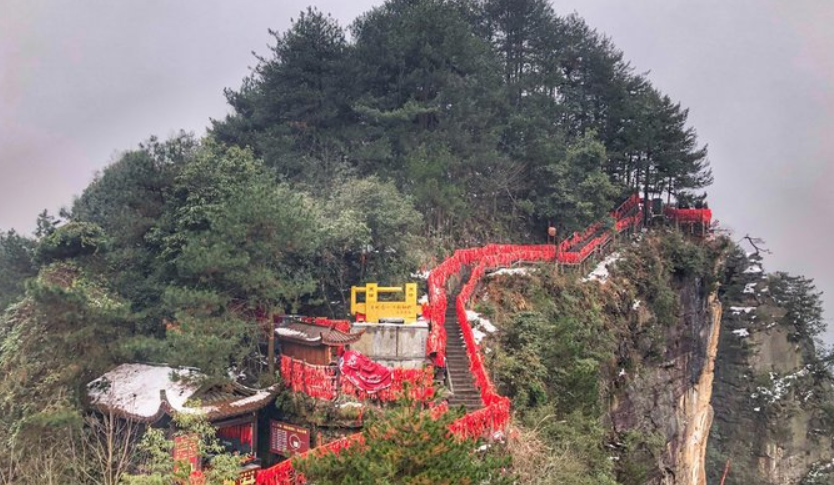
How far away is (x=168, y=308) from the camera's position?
766 inches

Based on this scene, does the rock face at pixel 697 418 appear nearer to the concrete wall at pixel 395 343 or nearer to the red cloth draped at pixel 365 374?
the concrete wall at pixel 395 343

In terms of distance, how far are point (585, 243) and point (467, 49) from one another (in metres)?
10.3

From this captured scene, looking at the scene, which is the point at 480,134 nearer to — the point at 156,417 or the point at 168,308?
the point at 168,308

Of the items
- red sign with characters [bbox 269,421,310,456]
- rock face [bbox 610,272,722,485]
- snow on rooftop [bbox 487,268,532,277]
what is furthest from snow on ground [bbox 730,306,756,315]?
red sign with characters [bbox 269,421,310,456]

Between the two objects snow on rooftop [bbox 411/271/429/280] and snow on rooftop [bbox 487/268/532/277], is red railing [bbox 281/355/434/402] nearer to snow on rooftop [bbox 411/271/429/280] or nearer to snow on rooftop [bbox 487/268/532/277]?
snow on rooftop [bbox 411/271/429/280]

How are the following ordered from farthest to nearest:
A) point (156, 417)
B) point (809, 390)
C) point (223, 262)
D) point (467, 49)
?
point (809, 390) < point (467, 49) < point (223, 262) < point (156, 417)

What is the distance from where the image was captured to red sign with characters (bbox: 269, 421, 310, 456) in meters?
18.6

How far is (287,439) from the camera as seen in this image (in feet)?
62.3

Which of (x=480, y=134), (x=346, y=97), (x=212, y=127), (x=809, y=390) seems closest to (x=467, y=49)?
(x=480, y=134)

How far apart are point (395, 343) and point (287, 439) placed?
417cm

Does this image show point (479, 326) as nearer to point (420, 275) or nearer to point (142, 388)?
point (420, 275)

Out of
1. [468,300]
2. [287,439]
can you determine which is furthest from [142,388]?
[468,300]

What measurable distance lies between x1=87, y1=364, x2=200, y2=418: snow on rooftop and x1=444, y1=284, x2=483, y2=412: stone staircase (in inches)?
274

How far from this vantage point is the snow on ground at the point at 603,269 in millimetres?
28609
